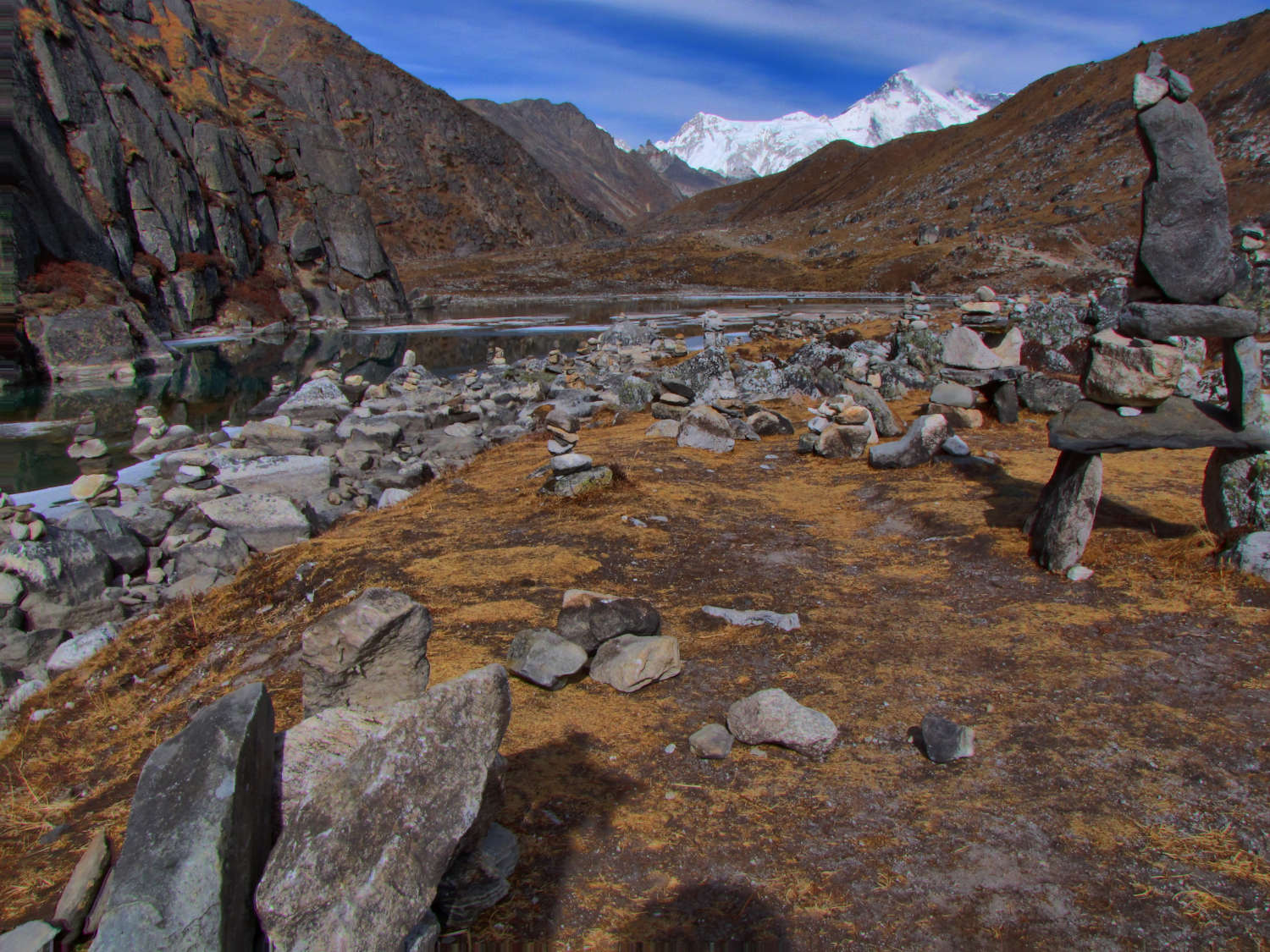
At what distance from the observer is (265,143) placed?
47625 mm

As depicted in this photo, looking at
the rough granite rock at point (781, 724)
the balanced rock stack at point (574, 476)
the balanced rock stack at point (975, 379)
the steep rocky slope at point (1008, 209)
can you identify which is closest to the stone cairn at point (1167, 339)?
the rough granite rock at point (781, 724)

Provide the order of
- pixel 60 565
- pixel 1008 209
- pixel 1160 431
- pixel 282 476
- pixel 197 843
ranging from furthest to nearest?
pixel 1008 209
pixel 282 476
pixel 60 565
pixel 1160 431
pixel 197 843

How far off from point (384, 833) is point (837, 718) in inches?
93.4

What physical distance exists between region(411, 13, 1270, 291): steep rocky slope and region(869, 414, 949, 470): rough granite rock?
108ft

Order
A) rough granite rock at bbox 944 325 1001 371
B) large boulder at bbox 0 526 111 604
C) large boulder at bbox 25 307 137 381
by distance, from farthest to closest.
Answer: large boulder at bbox 25 307 137 381
rough granite rock at bbox 944 325 1001 371
large boulder at bbox 0 526 111 604

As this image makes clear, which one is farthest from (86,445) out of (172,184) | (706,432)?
(172,184)

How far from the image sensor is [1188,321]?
5004 mm

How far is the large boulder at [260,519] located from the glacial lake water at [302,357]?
5530 millimetres

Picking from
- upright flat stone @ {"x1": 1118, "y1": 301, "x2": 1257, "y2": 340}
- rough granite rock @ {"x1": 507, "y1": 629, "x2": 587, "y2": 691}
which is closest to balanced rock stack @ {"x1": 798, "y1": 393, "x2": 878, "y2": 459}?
upright flat stone @ {"x1": 1118, "y1": 301, "x2": 1257, "y2": 340}

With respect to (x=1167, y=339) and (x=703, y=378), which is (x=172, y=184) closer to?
(x=703, y=378)

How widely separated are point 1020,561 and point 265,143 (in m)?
54.2

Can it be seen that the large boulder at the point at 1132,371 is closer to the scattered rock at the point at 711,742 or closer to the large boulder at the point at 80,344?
the scattered rock at the point at 711,742

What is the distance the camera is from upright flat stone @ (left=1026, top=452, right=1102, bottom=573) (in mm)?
5254

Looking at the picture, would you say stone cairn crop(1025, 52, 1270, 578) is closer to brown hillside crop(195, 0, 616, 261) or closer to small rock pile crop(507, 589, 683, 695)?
small rock pile crop(507, 589, 683, 695)
